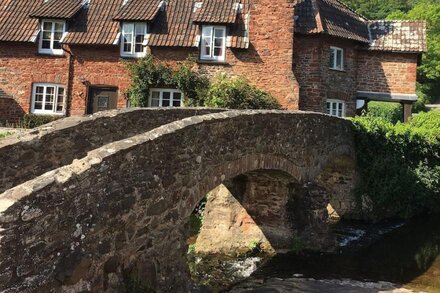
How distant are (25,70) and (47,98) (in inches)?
64.5

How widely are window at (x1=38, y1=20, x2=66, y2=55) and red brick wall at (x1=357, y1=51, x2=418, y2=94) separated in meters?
14.5

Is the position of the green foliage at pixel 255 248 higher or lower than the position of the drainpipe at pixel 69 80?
lower

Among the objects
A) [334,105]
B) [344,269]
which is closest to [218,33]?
[334,105]

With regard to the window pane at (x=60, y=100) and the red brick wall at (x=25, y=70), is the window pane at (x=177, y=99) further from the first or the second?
the window pane at (x=60, y=100)

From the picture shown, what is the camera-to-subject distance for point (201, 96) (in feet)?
68.8

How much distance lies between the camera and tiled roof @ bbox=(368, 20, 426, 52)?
76.0 ft

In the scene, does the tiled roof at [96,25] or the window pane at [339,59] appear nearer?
the tiled roof at [96,25]

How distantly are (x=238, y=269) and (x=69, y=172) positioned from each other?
6.43 meters

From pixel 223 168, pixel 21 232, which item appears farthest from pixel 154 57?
pixel 21 232

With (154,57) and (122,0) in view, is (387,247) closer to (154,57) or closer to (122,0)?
(154,57)

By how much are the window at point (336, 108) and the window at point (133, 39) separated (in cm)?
904

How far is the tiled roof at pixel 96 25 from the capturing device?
2170cm

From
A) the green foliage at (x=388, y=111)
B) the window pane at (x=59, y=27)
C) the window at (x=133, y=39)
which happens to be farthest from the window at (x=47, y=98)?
the green foliage at (x=388, y=111)

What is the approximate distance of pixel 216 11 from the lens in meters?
21.7
